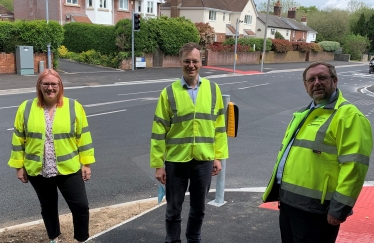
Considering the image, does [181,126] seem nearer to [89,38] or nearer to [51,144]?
[51,144]

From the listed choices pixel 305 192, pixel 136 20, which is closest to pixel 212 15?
pixel 136 20

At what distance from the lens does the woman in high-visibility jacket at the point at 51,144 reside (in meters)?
3.46

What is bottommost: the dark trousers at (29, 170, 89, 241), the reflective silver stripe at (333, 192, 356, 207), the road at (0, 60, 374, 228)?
the road at (0, 60, 374, 228)

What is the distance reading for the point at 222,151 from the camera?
12.2 feet

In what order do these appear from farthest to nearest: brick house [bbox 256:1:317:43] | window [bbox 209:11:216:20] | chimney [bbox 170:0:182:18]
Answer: brick house [bbox 256:1:317:43] → window [bbox 209:11:216:20] → chimney [bbox 170:0:182:18]

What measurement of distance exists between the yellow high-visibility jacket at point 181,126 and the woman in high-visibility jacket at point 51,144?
2.44 ft

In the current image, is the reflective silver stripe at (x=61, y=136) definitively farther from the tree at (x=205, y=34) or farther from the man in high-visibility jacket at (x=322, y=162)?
the tree at (x=205, y=34)

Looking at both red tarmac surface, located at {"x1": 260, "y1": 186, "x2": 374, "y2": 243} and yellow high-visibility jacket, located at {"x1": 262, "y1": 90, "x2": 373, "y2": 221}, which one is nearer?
yellow high-visibility jacket, located at {"x1": 262, "y1": 90, "x2": 373, "y2": 221}

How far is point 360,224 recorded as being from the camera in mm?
4531

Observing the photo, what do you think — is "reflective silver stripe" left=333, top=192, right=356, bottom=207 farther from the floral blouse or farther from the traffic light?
the traffic light

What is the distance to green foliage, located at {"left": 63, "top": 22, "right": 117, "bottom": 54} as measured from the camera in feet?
105

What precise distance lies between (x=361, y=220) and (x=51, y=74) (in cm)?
392

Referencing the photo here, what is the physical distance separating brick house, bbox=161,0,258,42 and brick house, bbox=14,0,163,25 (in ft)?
31.9

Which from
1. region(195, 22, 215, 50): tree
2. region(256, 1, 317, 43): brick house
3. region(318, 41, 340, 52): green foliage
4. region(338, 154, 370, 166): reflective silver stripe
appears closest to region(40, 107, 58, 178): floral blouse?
region(338, 154, 370, 166): reflective silver stripe
